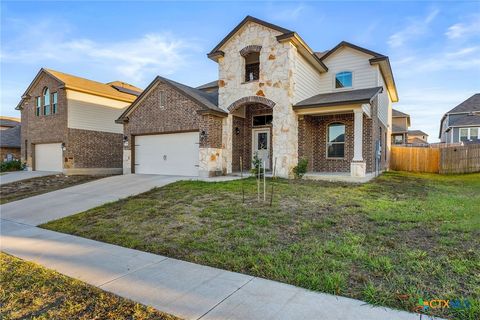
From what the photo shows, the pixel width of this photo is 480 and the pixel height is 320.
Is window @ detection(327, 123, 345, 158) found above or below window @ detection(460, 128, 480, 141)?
below

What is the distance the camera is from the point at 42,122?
20.0 m

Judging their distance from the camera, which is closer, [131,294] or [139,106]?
[131,294]

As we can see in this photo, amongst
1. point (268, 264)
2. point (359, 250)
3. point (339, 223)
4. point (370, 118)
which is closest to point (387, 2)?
point (370, 118)

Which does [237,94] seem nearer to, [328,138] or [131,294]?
[328,138]

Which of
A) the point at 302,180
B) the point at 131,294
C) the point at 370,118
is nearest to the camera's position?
the point at 131,294

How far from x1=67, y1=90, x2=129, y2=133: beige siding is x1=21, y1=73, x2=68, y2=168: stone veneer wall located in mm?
446

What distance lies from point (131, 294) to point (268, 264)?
1791mm

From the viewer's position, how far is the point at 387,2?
10203 millimetres

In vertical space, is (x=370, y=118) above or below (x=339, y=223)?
above

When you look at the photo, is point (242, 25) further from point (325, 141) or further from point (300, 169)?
point (300, 169)

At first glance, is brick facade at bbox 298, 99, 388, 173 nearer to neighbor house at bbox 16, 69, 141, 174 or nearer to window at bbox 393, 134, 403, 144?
neighbor house at bbox 16, 69, 141, 174

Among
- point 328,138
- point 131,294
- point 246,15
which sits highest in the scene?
point 246,15

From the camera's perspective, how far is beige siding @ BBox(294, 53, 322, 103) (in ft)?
43.1

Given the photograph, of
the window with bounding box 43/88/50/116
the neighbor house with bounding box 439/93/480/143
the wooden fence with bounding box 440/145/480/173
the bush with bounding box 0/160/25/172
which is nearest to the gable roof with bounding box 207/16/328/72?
the wooden fence with bounding box 440/145/480/173
